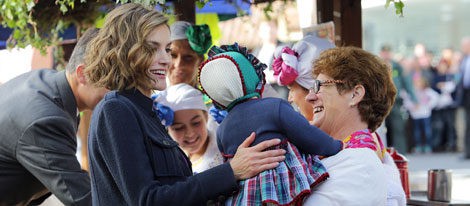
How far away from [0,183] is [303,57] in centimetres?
139

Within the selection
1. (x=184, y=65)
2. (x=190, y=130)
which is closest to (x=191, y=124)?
(x=190, y=130)

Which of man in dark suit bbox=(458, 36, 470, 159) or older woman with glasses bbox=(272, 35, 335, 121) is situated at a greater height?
older woman with glasses bbox=(272, 35, 335, 121)

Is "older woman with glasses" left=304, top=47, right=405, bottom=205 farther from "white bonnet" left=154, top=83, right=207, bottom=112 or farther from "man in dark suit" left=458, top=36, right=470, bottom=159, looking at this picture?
"man in dark suit" left=458, top=36, right=470, bottom=159

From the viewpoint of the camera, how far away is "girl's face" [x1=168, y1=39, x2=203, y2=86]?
15.4 ft

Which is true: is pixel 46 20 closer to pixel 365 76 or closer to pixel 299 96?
pixel 299 96

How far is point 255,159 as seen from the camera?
2.57m

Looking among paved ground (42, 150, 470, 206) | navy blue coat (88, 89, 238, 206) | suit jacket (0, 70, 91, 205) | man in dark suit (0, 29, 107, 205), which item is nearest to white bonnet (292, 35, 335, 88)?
man in dark suit (0, 29, 107, 205)

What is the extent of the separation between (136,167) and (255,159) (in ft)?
1.13

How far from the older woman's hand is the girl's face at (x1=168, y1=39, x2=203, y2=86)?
6.86 feet

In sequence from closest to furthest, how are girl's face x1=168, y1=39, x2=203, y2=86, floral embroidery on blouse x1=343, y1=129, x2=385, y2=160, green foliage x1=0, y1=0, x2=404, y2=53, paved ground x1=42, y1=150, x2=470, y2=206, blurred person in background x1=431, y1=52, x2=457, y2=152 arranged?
floral embroidery on blouse x1=343, y1=129, x2=385, y2=160 < girl's face x1=168, y1=39, x2=203, y2=86 < green foliage x1=0, y1=0, x2=404, y2=53 < paved ground x1=42, y1=150, x2=470, y2=206 < blurred person in background x1=431, y1=52, x2=457, y2=152

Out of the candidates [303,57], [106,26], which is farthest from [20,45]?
[106,26]

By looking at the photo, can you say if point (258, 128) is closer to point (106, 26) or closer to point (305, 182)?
point (305, 182)

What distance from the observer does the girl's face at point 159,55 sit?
2.71 m

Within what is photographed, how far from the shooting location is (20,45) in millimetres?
5492
